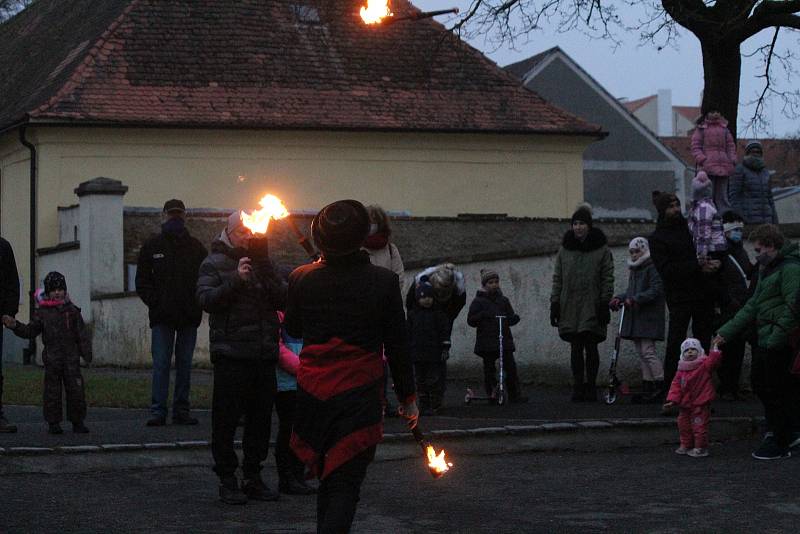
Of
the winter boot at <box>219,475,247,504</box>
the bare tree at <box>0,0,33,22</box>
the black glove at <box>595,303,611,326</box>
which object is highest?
the bare tree at <box>0,0,33,22</box>

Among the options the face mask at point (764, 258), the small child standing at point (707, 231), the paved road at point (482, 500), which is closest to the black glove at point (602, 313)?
the small child standing at point (707, 231)

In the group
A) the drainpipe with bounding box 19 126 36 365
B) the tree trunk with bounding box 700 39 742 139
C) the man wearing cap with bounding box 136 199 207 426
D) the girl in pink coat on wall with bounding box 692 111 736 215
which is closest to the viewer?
the man wearing cap with bounding box 136 199 207 426

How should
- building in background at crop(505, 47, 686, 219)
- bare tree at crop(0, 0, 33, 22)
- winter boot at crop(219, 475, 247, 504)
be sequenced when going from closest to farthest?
winter boot at crop(219, 475, 247, 504)
bare tree at crop(0, 0, 33, 22)
building in background at crop(505, 47, 686, 219)

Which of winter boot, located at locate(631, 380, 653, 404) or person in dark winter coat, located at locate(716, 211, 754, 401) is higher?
person in dark winter coat, located at locate(716, 211, 754, 401)

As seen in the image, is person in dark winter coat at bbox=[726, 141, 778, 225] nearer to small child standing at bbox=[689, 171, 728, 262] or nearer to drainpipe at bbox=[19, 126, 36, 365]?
small child standing at bbox=[689, 171, 728, 262]

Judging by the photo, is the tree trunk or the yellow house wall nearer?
the tree trunk

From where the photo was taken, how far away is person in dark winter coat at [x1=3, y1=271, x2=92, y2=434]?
42.4 ft

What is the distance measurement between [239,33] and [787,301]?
84.0ft

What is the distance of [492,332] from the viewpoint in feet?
51.1

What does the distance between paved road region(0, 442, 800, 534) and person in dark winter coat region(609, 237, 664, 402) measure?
11.3 ft

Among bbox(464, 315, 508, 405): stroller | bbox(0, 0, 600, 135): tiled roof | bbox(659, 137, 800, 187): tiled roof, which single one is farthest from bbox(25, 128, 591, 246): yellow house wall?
bbox(464, 315, 508, 405): stroller

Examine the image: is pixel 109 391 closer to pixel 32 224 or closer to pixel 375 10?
pixel 375 10

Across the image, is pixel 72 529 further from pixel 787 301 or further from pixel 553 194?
pixel 553 194

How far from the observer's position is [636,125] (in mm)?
52625
